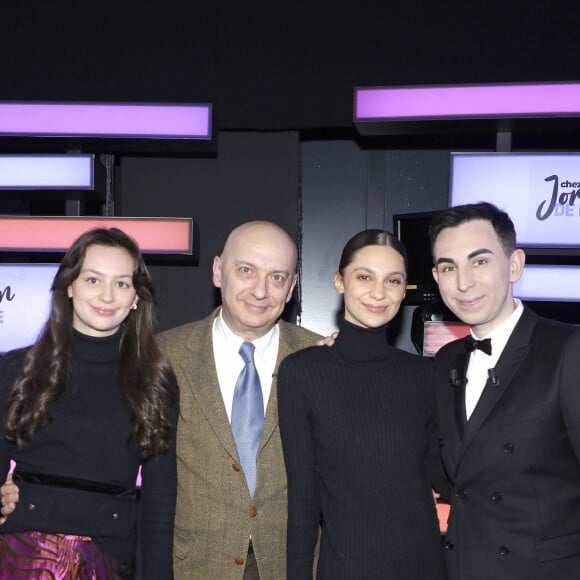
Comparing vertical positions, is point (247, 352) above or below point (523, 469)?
above

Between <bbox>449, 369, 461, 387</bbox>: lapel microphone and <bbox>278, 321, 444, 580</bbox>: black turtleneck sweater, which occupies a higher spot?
<bbox>449, 369, 461, 387</bbox>: lapel microphone

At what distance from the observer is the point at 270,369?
2574 millimetres

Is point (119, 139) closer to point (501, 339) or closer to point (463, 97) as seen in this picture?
point (463, 97)

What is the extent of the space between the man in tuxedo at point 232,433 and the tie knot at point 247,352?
0.03 meters

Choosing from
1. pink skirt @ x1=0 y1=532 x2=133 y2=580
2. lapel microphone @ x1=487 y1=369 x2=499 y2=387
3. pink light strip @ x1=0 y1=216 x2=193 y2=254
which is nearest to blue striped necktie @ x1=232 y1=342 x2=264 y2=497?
pink skirt @ x1=0 y1=532 x2=133 y2=580

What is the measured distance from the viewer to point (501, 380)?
210 centimetres

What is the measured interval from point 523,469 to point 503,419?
0.14 meters

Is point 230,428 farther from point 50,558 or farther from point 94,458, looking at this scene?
point 50,558

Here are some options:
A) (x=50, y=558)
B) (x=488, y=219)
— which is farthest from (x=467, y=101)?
(x=50, y=558)

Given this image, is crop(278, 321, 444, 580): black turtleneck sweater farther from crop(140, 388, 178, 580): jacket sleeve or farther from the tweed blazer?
crop(140, 388, 178, 580): jacket sleeve

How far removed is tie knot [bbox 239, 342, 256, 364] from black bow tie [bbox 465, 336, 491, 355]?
71cm

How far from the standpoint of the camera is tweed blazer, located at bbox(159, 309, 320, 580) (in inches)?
93.0

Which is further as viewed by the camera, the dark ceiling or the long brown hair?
the dark ceiling

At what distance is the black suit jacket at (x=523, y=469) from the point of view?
1974 millimetres
